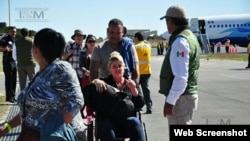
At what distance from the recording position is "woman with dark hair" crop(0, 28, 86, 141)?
342 centimetres

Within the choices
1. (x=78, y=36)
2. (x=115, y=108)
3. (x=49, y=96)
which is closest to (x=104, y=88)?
(x=115, y=108)

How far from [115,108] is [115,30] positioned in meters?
1.21

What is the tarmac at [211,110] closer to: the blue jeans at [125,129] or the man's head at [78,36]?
the blue jeans at [125,129]

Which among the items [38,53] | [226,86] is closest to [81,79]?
[38,53]

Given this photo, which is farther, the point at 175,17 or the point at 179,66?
the point at 175,17

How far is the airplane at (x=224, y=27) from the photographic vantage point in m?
57.1

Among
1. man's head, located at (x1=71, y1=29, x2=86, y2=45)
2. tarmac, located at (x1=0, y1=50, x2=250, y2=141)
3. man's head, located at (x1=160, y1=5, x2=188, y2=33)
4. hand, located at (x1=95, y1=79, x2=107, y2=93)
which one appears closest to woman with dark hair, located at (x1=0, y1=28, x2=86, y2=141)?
man's head, located at (x1=160, y1=5, x2=188, y2=33)

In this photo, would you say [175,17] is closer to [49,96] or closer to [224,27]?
[49,96]

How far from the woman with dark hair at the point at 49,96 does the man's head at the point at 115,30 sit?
8.88 ft

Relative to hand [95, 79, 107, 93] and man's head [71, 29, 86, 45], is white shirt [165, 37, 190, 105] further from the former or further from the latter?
man's head [71, 29, 86, 45]

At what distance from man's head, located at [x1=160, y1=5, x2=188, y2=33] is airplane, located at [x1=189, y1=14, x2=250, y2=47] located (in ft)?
173

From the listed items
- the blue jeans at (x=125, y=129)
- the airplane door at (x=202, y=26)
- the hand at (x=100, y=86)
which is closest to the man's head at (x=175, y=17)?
the hand at (x=100, y=86)

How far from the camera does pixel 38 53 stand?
3543 millimetres

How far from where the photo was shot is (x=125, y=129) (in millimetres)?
5605
